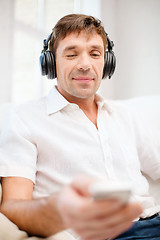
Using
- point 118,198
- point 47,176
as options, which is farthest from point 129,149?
point 118,198

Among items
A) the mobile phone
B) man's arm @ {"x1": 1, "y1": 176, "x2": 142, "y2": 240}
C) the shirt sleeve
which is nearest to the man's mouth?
the shirt sleeve

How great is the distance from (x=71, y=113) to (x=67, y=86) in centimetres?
11

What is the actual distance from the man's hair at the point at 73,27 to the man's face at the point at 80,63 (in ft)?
0.06

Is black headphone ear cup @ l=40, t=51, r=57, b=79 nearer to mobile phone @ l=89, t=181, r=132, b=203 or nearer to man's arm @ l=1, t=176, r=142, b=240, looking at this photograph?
man's arm @ l=1, t=176, r=142, b=240

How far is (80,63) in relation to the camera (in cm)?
102

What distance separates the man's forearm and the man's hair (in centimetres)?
66

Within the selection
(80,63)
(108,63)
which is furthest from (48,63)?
(108,63)

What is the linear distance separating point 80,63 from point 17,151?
0.42 meters

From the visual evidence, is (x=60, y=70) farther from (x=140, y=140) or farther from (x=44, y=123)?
(x=140, y=140)

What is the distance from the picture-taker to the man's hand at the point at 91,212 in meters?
0.37

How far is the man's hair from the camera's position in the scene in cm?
104

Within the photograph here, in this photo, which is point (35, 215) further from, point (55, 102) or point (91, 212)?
point (55, 102)

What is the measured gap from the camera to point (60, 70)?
3.50 feet

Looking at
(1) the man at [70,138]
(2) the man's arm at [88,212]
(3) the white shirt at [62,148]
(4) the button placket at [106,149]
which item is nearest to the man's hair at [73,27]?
(1) the man at [70,138]
